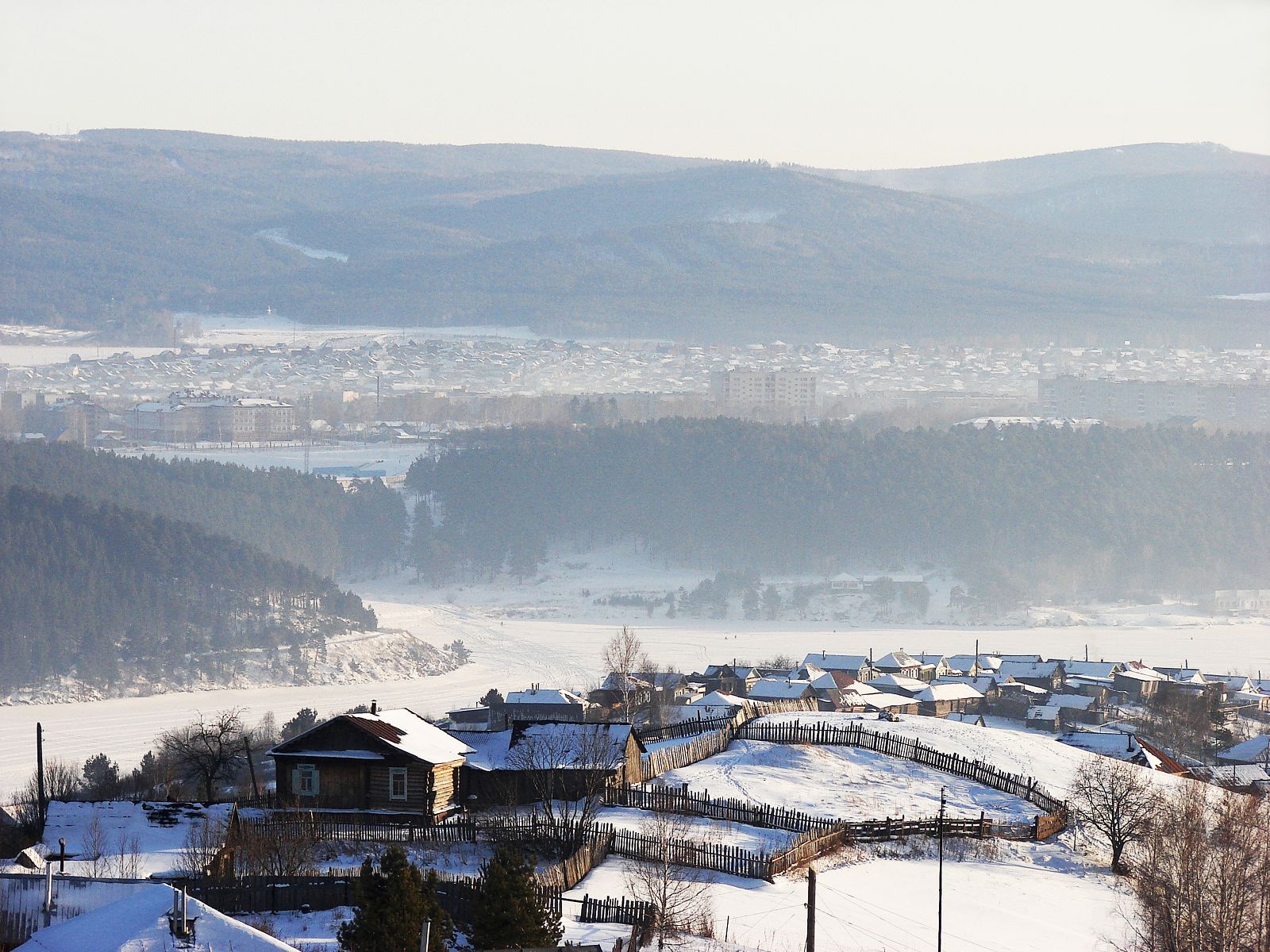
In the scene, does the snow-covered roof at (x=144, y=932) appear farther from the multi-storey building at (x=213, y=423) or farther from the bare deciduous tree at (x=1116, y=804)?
the multi-storey building at (x=213, y=423)

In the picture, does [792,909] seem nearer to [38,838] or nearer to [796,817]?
[796,817]

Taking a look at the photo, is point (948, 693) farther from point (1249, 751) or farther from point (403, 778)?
point (403, 778)

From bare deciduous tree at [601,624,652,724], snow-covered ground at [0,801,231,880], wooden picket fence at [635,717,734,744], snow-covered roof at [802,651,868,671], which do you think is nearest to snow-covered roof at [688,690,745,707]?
bare deciduous tree at [601,624,652,724]

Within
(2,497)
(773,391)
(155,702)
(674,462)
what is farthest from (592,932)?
(773,391)

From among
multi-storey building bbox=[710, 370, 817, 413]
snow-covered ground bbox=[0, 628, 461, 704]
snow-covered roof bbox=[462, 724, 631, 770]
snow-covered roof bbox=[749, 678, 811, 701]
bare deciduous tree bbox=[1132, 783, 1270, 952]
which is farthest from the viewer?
multi-storey building bbox=[710, 370, 817, 413]

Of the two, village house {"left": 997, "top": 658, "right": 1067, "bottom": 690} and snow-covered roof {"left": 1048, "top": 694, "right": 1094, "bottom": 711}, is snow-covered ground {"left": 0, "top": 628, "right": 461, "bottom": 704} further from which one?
snow-covered roof {"left": 1048, "top": 694, "right": 1094, "bottom": 711}

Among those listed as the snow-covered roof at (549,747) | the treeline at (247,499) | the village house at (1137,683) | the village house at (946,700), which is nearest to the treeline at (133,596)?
the treeline at (247,499)

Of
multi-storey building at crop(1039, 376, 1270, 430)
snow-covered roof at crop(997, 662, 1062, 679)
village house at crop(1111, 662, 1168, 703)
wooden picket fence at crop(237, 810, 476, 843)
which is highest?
multi-storey building at crop(1039, 376, 1270, 430)
